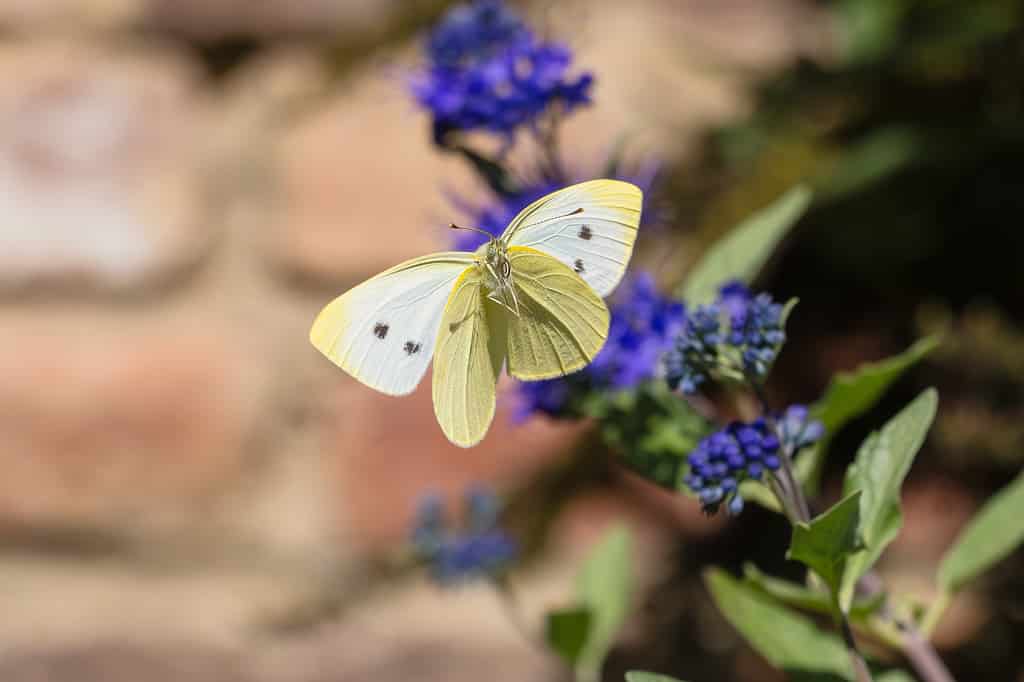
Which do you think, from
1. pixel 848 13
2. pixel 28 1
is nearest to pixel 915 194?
pixel 848 13

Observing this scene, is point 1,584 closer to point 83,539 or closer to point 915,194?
point 83,539

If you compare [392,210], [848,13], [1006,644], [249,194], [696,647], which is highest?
[249,194]

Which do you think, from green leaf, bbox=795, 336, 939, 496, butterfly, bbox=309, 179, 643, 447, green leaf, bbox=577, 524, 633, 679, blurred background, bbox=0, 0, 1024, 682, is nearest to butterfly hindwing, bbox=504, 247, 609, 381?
butterfly, bbox=309, 179, 643, 447

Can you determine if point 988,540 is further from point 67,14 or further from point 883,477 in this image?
point 67,14

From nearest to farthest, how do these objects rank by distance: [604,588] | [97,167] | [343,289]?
[604,588]
[343,289]
[97,167]

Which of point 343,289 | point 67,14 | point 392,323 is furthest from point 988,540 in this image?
point 67,14

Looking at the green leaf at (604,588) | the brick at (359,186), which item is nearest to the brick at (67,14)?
the brick at (359,186)

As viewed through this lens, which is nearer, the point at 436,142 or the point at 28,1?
the point at 436,142
